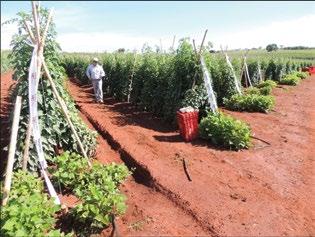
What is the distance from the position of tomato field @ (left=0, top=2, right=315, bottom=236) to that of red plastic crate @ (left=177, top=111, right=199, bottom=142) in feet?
0.50

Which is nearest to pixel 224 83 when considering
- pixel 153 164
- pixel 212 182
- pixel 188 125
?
pixel 188 125

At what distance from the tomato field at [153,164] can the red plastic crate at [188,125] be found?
15 cm

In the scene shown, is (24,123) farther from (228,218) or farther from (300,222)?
(300,222)

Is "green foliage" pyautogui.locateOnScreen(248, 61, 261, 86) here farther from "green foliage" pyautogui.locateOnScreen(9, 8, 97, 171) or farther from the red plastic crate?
"green foliage" pyautogui.locateOnScreen(9, 8, 97, 171)

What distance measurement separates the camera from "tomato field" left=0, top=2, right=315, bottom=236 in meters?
6.18

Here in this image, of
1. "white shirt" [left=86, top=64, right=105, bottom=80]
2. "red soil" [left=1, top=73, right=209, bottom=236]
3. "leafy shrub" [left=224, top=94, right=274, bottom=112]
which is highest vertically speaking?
"white shirt" [left=86, top=64, right=105, bottom=80]

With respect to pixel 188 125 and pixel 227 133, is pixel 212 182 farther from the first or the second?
pixel 188 125

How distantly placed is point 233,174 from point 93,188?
3.34m

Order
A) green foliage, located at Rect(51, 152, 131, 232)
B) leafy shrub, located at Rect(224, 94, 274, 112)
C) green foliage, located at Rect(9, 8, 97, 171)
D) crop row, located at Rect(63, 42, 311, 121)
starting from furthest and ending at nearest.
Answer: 1. leafy shrub, located at Rect(224, 94, 274, 112)
2. crop row, located at Rect(63, 42, 311, 121)
3. green foliage, located at Rect(9, 8, 97, 171)
4. green foliage, located at Rect(51, 152, 131, 232)

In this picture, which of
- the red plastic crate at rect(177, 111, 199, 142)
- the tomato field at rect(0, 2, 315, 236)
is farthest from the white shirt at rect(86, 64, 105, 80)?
the red plastic crate at rect(177, 111, 199, 142)

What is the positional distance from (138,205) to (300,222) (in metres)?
2.56

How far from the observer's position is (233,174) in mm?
8422

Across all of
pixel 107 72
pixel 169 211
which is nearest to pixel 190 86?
pixel 169 211

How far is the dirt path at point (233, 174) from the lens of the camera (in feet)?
21.3
